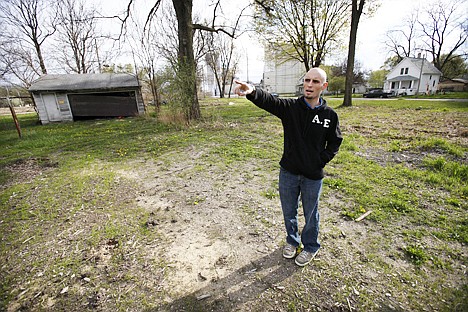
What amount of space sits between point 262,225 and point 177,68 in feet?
31.9

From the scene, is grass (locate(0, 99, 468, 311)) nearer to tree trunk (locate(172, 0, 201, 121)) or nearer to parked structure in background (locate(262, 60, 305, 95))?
tree trunk (locate(172, 0, 201, 121))

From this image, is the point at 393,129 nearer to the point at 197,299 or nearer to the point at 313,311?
the point at 313,311

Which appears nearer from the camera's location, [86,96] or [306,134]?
[306,134]

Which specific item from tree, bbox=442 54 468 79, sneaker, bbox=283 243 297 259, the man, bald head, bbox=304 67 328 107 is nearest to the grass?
sneaker, bbox=283 243 297 259

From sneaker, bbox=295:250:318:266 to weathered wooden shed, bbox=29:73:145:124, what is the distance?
18992 millimetres

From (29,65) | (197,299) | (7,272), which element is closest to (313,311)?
(197,299)

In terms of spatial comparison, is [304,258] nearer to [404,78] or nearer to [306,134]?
[306,134]

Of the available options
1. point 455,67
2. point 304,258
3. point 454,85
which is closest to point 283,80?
point 455,67

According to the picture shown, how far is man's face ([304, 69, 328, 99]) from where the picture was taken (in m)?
2.07

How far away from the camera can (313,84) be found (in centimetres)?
208

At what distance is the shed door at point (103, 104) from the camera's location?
1770cm

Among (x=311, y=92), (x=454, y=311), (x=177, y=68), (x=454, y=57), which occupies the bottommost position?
(x=454, y=311)

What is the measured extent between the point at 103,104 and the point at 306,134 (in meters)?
20.3

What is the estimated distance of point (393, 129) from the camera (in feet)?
28.1
